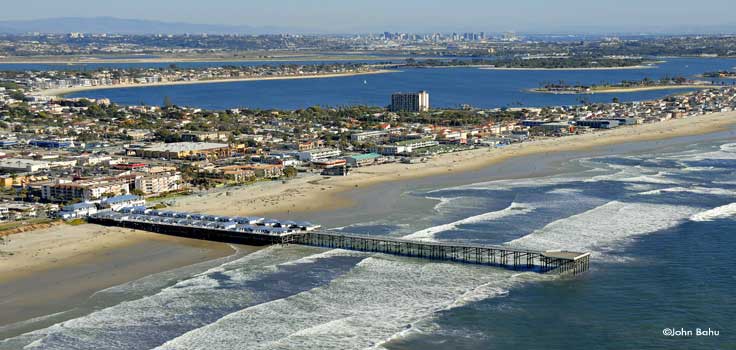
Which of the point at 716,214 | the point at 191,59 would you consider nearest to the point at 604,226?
the point at 716,214

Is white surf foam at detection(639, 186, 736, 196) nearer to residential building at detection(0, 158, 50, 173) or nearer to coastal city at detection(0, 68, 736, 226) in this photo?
coastal city at detection(0, 68, 736, 226)

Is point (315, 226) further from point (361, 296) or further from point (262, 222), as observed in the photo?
point (361, 296)

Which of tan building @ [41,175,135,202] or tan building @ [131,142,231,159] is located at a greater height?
tan building @ [41,175,135,202]

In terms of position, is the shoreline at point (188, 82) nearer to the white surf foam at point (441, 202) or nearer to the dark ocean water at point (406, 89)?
the dark ocean water at point (406, 89)

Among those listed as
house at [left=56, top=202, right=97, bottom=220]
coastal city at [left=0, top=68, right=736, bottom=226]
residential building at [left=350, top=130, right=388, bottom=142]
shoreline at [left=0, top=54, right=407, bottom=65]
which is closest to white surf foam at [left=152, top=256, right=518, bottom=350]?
house at [left=56, top=202, right=97, bottom=220]

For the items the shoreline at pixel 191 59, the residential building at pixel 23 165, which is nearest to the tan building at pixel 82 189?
the residential building at pixel 23 165

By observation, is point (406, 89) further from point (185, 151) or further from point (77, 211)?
point (77, 211)

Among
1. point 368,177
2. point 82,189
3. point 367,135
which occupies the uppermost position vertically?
point 82,189
